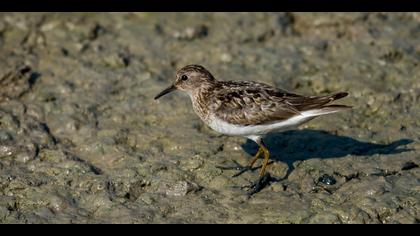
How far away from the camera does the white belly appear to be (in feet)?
29.1

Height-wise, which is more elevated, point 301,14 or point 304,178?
point 301,14

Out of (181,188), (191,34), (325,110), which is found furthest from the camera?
(191,34)

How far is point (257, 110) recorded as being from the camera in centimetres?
899

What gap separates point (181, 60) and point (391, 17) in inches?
154

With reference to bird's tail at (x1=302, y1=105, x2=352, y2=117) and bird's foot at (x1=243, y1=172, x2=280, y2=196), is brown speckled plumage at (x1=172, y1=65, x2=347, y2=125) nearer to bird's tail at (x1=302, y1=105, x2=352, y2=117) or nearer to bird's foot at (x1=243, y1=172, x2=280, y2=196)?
bird's tail at (x1=302, y1=105, x2=352, y2=117)

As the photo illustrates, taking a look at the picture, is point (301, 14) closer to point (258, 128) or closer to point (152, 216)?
point (258, 128)

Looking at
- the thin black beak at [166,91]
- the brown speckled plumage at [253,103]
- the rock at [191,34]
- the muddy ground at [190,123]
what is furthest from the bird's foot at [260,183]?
the rock at [191,34]

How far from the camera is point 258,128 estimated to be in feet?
29.4

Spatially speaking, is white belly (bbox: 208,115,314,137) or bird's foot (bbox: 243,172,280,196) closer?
bird's foot (bbox: 243,172,280,196)

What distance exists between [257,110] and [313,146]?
120cm

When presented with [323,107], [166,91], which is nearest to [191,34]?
[166,91]

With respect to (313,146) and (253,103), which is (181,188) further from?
(313,146)

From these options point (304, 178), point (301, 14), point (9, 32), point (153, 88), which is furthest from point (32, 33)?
point (304, 178)

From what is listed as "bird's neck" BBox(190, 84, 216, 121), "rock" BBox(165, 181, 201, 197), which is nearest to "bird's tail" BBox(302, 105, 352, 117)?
"bird's neck" BBox(190, 84, 216, 121)
